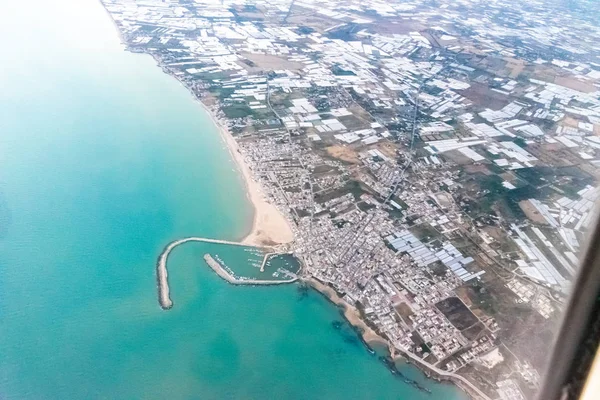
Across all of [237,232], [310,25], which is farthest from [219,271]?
[310,25]

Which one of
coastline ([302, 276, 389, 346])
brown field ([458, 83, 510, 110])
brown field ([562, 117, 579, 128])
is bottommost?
brown field ([458, 83, 510, 110])

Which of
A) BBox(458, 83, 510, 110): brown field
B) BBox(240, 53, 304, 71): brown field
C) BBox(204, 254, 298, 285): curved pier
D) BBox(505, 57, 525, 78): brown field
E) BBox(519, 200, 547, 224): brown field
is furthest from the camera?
BBox(505, 57, 525, 78): brown field

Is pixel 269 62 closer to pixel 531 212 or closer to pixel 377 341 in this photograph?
pixel 531 212

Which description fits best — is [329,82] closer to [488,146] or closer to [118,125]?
[488,146]

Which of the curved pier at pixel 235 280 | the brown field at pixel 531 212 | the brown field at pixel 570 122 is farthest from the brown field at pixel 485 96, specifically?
the curved pier at pixel 235 280

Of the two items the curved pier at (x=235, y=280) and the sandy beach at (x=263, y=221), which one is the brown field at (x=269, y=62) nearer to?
the sandy beach at (x=263, y=221)

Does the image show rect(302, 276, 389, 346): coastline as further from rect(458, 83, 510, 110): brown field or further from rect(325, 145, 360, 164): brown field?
rect(458, 83, 510, 110): brown field

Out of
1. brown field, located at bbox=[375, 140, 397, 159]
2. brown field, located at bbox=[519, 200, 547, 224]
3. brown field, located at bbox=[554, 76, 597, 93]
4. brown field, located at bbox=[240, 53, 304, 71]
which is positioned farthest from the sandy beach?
brown field, located at bbox=[554, 76, 597, 93]

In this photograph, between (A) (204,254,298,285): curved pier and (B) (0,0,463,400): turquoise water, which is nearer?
(B) (0,0,463,400): turquoise water
